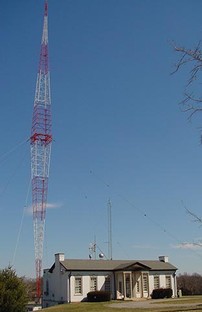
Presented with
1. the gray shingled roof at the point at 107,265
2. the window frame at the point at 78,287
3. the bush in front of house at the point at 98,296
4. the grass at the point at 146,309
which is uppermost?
the gray shingled roof at the point at 107,265

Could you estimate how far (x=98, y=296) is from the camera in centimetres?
4428

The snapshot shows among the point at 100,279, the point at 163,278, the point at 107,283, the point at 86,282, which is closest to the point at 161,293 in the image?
the point at 163,278

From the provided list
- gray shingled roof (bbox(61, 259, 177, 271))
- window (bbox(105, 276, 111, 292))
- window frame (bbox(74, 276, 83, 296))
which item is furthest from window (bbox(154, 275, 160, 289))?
window frame (bbox(74, 276, 83, 296))

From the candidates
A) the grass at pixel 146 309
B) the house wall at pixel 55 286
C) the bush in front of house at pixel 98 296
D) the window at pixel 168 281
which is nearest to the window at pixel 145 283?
the window at pixel 168 281

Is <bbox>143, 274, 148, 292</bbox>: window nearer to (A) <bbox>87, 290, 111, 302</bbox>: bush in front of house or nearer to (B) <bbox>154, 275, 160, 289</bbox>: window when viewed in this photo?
(B) <bbox>154, 275, 160, 289</bbox>: window

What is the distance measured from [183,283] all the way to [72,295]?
90.5 feet

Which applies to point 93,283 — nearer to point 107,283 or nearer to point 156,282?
point 107,283

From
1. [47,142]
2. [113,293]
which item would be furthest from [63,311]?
[47,142]

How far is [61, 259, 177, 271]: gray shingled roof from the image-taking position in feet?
152

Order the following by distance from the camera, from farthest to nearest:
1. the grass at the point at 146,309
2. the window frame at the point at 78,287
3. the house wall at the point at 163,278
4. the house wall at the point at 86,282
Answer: the house wall at the point at 163,278 < the window frame at the point at 78,287 < the house wall at the point at 86,282 < the grass at the point at 146,309

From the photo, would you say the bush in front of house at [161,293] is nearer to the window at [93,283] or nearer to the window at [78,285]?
the window at [93,283]

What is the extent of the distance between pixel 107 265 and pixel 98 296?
5.25m

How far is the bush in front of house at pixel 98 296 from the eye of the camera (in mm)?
44250

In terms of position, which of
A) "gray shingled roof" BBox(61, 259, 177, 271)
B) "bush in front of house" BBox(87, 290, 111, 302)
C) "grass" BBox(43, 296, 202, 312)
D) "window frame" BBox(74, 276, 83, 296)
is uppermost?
"gray shingled roof" BBox(61, 259, 177, 271)
